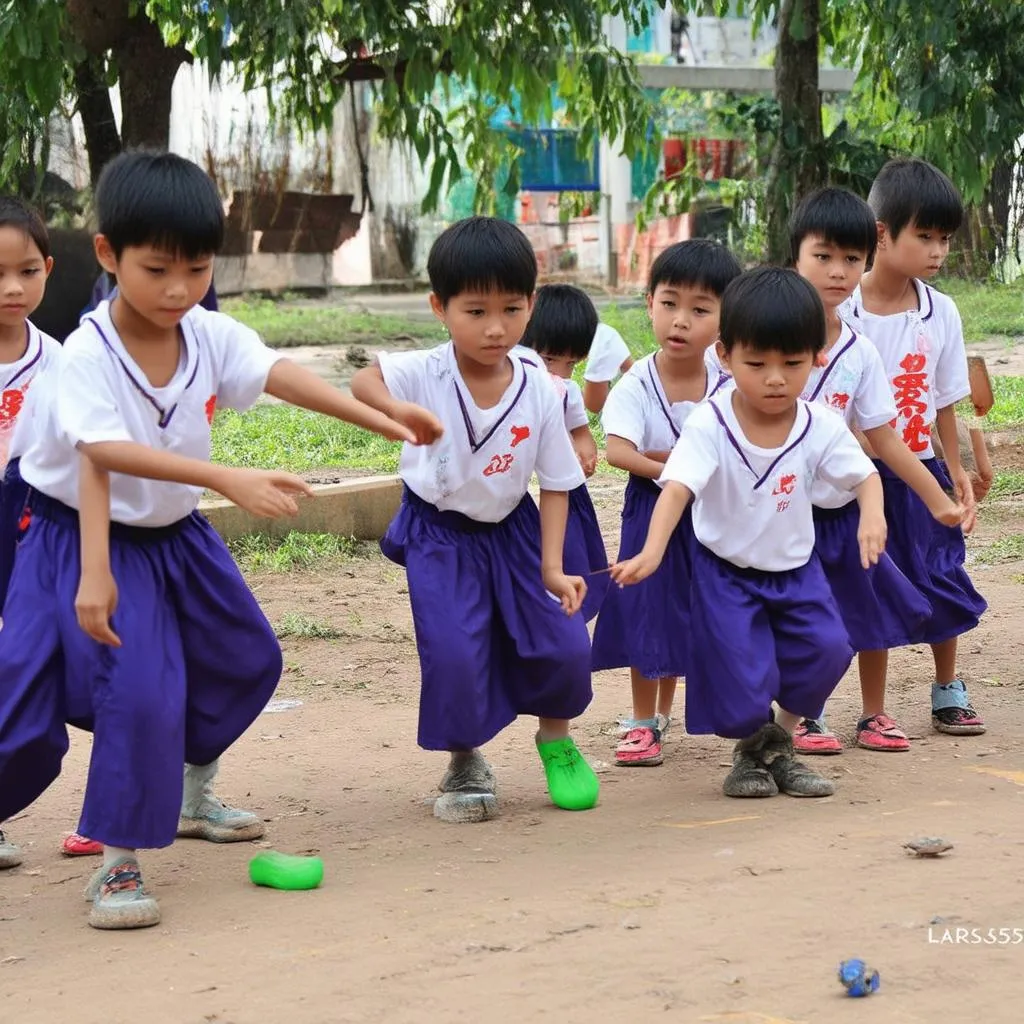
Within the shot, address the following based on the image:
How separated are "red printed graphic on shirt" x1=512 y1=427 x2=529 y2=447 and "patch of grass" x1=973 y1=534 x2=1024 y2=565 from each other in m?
3.46

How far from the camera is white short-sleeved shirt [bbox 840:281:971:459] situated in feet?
14.8

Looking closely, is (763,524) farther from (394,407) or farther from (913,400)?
(394,407)

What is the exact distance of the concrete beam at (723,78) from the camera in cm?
1958

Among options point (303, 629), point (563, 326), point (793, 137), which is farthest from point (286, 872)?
point (793, 137)

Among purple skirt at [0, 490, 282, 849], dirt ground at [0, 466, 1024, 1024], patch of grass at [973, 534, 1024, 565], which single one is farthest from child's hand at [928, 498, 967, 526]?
patch of grass at [973, 534, 1024, 565]

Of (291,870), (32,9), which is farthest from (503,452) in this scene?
(32,9)

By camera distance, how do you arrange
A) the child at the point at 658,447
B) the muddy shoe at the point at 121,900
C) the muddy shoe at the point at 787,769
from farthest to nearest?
the child at the point at 658,447, the muddy shoe at the point at 787,769, the muddy shoe at the point at 121,900

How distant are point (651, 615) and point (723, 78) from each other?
1708 cm

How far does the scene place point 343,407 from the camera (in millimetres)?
3283

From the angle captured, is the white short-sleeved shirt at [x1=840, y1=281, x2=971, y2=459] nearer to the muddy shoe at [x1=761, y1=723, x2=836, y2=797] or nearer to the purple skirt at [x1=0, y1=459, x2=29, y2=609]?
the muddy shoe at [x1=761, y1=723, x2=836, y2=797]

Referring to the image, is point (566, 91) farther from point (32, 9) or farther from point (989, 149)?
point (32, 9)

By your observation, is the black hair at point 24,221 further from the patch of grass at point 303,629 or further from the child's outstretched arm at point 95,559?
the patch of grass at point 303,629

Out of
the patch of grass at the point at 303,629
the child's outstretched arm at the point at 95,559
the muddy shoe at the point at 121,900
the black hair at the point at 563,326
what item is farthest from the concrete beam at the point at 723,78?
the muddy shoe at the point at 121,900

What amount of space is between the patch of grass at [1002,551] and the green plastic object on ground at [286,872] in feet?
13.7
